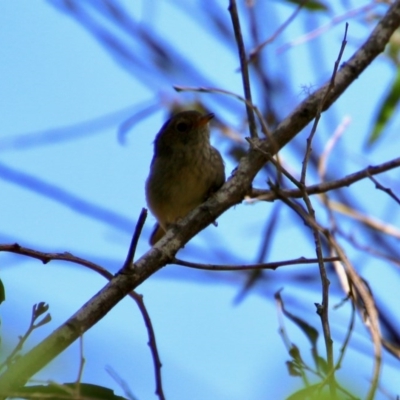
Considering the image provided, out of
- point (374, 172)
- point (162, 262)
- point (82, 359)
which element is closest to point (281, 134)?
point (374, 172)

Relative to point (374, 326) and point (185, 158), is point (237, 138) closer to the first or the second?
point (185, 158)

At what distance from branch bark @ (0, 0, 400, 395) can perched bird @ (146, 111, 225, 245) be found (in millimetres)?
974

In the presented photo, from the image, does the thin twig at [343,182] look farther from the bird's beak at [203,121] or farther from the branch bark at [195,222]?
the bird's beak at [203,121]

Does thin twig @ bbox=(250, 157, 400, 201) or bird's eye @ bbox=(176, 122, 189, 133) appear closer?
thin twig @ bbox=(250, 157, 400, 201)

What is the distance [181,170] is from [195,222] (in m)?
1.64

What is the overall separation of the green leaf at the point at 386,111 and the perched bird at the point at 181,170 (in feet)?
4.02

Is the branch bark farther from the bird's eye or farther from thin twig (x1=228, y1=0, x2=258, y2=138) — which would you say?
the bird's eye

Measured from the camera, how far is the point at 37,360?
7.59 ft

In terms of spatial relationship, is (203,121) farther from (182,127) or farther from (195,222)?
(195,222)

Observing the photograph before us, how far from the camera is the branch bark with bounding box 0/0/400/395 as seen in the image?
2379mm

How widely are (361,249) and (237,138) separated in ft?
5.94

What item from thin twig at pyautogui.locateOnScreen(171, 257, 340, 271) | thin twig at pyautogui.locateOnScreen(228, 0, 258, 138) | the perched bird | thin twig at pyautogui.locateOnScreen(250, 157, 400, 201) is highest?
the perched bird

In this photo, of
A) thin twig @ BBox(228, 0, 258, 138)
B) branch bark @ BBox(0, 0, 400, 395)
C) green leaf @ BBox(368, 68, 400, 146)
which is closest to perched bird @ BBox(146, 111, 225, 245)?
thin twig @ BBox(228, 0, 258, 138)

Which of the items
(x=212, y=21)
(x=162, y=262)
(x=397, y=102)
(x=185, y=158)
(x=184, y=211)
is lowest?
(x=162, y=262)
